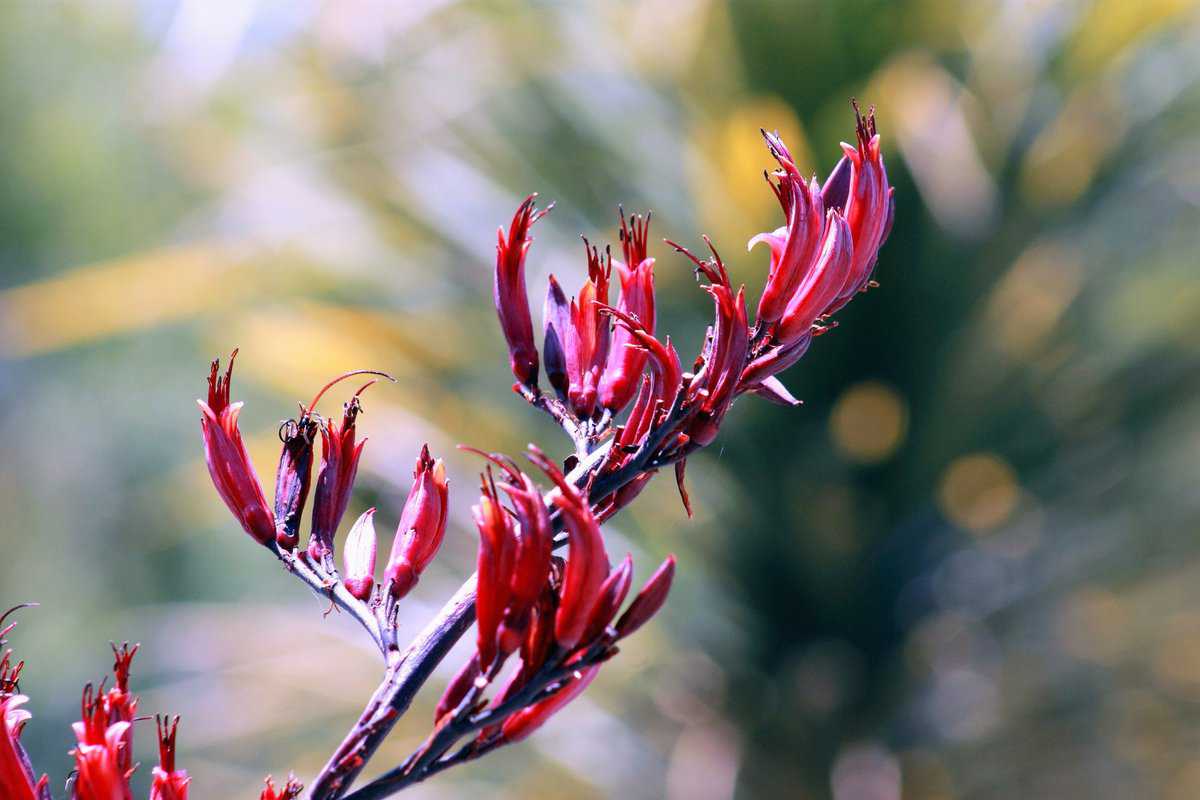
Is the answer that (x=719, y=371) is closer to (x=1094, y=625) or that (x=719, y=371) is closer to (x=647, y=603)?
(x=647, y=603)

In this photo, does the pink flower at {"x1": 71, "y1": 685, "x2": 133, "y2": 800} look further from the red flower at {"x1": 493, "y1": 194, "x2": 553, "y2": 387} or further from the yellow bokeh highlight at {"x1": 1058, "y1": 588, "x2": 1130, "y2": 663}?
the yellow bokeh highlight at {"x1": 1058, "y1": 588, "x2": 1130, "y2": 663}

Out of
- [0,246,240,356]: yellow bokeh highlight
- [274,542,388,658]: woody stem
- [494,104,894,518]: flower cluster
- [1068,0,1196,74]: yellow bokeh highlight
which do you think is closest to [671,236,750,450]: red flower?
[494,104,894,518]: flower cluster

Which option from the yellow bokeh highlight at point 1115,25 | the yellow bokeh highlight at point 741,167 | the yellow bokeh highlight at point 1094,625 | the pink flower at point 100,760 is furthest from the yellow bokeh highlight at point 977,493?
the pink flower at point 100,760

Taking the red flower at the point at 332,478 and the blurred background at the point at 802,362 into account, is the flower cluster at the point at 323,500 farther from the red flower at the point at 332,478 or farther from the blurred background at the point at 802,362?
the blurred background at the point at 802,362

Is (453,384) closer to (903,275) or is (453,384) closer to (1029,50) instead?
(903,275)

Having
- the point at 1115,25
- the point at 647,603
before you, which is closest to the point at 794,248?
the point at 647,603

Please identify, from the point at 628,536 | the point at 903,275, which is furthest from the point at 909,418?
the point at 628,536
